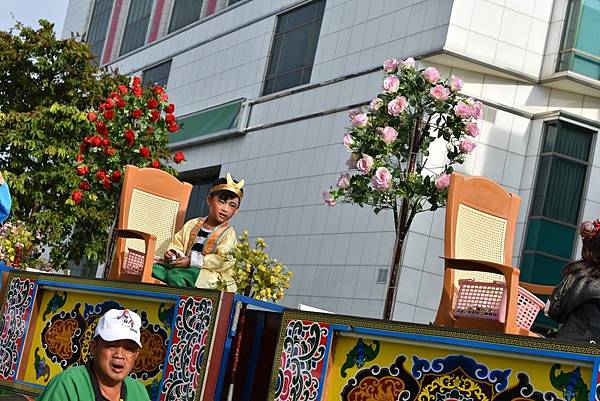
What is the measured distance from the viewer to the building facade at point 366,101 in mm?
17969

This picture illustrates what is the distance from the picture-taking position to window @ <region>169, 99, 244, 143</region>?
23859 mm

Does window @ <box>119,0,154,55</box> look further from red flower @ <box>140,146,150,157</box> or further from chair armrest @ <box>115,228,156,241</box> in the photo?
chair armrest @ <box>115,228,156,241</box>

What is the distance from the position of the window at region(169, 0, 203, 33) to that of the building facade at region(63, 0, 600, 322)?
3.66m

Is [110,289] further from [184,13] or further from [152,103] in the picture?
[184,13]

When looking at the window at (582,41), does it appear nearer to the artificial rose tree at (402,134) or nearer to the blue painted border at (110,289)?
the artificial rose tree at (402,134)

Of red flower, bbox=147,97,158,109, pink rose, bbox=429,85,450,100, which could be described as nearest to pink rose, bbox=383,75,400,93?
pink rose, bbox=429,85,450,100

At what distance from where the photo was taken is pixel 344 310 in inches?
730

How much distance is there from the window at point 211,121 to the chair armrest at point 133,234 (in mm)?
15570

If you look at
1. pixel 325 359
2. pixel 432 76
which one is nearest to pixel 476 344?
pixel 325 359

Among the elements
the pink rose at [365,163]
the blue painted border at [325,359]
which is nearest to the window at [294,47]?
the pink rose at [365,163]

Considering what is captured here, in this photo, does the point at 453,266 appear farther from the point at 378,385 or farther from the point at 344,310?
the point at 344,310

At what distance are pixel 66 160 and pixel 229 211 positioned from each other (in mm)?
10149

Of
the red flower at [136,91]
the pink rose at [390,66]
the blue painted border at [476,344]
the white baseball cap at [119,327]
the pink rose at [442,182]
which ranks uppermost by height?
the red flower at [136,91]

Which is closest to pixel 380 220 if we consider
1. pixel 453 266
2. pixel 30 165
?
pixel 30 165
